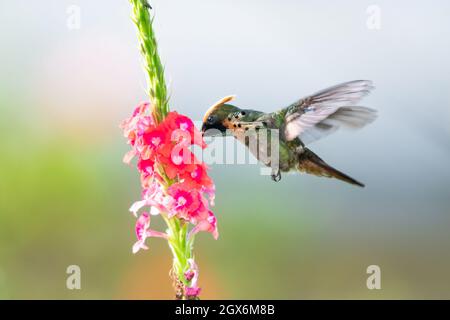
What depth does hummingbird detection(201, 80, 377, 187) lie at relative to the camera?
197cm

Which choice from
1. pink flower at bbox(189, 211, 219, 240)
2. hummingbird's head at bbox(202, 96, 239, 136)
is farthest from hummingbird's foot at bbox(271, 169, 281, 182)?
pink flower at bbox(189, 211, 219, 240)

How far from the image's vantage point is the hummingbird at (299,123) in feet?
6.46

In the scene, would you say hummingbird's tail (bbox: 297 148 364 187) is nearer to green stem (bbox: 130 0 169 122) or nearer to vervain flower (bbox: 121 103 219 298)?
vervain flower (bbox: 121 103 219 298)

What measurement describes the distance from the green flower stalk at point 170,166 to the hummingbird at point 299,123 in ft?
1.62

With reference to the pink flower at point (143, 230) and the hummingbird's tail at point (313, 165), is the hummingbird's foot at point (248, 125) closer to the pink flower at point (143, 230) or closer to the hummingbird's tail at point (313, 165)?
the hummingbird's tail at point (313, 165)

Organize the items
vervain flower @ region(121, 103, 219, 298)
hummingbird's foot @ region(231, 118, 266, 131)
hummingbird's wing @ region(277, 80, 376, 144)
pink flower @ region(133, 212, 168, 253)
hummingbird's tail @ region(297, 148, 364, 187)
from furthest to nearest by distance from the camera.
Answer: hummingbird's tail @ region(297, 148, 364, 187) → hummingbird's foot @ region(231, 118, 266, 131) → hummingbird's wing @ region(277, 80, 376, 144) → pink flower @ region(133, 212, 168, 253) → vervain flower @ region(121, 103, 219, 298)

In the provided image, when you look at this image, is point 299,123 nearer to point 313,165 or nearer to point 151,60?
point 313,165

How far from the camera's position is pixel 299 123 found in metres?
2.12

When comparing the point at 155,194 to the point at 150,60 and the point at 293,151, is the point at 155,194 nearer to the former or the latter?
the point at 150,60

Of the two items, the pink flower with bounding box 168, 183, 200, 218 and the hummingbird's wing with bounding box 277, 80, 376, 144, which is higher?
the hummingbird's wing with bounding box 277, 80, 376, 144

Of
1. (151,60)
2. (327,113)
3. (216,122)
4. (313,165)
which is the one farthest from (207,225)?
(313,165)

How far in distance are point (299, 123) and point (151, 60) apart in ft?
2.96

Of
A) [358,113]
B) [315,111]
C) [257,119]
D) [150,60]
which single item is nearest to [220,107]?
[257,119]

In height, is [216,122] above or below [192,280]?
above
